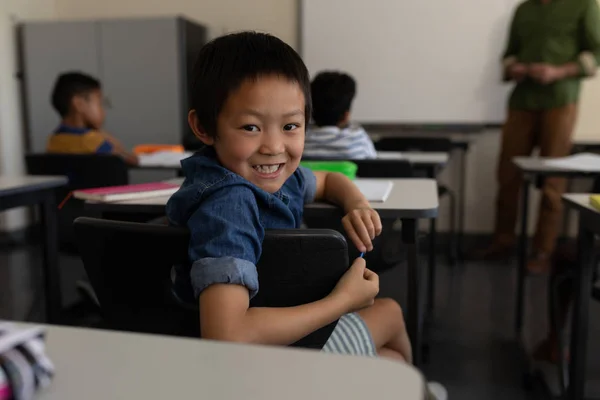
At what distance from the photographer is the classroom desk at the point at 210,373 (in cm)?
38

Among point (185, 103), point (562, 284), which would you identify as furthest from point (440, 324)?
point (185, 103)

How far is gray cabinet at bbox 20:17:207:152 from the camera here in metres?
4.21

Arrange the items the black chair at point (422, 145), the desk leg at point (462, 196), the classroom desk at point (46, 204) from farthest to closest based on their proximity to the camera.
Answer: the desk leg at point (462, 196) < the black chair at point (422, 145) < the classroom desk at point (46, 204)

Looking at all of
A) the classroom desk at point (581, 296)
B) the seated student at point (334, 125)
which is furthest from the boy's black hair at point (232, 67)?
the seated student at point (334, 125)

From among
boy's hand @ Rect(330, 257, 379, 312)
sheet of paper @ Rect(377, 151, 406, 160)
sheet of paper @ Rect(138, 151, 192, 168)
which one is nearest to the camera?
boy's hand @ Rect(330, 257, 379, 312)

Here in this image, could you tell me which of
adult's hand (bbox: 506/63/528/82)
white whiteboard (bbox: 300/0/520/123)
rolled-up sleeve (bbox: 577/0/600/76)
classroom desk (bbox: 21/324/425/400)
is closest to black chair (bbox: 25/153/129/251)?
classroom desk (bbox: 21/324/425/400)

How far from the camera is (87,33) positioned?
171 inches

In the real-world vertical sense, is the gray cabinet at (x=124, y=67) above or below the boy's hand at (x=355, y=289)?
above

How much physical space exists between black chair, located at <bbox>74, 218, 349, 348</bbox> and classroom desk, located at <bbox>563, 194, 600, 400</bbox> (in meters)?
0.96

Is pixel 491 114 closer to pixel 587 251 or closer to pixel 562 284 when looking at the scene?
pixel 562 284

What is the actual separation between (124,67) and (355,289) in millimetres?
3875

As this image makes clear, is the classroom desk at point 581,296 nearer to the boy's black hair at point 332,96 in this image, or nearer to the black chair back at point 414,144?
the boy's black hair at point 332,96

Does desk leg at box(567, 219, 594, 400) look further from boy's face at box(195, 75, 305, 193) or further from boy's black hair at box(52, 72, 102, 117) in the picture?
boy's black hair at box(52, 72, 102, 117)

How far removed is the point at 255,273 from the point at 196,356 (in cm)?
39
